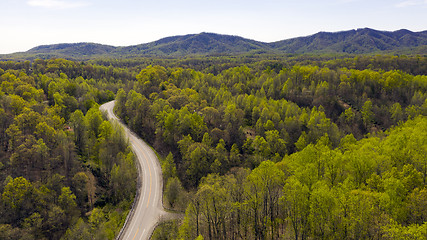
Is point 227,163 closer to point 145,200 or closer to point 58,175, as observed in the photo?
point 145,200

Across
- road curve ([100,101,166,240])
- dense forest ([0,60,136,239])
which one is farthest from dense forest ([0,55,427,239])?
road curve ([100,101,166,240])

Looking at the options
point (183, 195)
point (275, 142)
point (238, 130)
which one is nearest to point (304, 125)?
point (275, 142)

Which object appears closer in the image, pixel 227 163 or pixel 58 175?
pixel 58 175

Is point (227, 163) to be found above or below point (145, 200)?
above

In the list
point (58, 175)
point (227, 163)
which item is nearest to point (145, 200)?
point (58, 175)

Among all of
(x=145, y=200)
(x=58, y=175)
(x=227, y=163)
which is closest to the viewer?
(x=58, y=175)

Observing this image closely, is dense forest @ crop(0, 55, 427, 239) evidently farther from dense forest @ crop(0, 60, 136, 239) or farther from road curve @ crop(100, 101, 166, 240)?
road curve @ crop(100, 101, 166, 240)

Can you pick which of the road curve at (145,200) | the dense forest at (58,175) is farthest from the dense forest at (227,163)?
the road curve at (145,200)

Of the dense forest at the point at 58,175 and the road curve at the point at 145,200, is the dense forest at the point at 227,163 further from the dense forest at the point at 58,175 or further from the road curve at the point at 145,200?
the road curve at the point at 145,200
